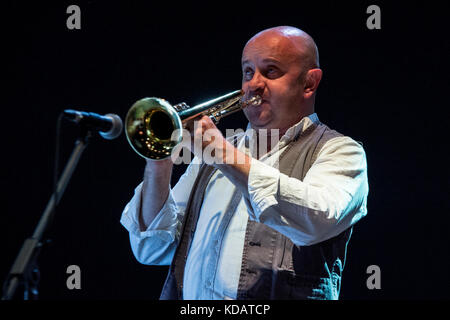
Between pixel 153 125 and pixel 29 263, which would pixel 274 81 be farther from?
pixel 29 263

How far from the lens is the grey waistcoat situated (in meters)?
1.97

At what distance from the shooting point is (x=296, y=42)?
2.46 meters

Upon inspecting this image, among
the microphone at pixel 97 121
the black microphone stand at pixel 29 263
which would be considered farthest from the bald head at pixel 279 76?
the black microphone stand at pixel 29 263

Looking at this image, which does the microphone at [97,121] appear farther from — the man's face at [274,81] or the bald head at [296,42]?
the bald head at [296,42]

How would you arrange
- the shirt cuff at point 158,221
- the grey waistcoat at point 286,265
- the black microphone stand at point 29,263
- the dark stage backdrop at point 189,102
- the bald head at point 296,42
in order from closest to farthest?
the black microphone stand at point 29,263 → the grey waistcoat at point 286,265 → the shirt cuff at point 158,221 → the bald head at point 296,42 → the dark stage backdrop at point 189,102

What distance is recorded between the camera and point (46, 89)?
336 cm

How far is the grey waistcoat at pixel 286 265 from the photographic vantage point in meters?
1.97

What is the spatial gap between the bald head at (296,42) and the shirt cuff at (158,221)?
89cm

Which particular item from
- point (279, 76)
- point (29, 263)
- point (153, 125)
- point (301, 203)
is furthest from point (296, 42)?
point (29, 263)

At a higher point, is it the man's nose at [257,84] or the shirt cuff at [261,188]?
the man's nose at [257,84]

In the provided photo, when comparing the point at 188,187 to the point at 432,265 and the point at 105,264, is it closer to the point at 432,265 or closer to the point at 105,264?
the point at 105,264

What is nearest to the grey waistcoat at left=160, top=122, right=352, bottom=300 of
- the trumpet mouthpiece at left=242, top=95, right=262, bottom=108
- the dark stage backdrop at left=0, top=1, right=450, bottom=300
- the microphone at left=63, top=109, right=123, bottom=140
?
the trumpet mouthpiece at left=242, top=95, right=262, bottom=108

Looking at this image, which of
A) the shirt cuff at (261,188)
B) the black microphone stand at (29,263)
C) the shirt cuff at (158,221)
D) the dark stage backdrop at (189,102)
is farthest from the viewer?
the dark stage backdrop at (189,102)
